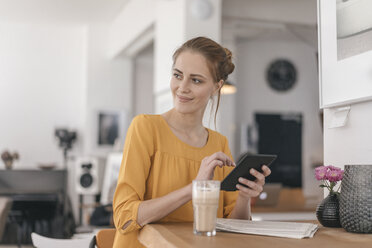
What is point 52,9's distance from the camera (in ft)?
24.4

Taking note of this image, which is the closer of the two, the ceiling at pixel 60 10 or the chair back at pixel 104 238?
the chair back at pixel 104 238

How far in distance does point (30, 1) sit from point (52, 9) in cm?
46

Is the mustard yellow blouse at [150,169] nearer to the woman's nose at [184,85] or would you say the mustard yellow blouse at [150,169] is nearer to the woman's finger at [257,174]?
the woman's nose at [184,85]

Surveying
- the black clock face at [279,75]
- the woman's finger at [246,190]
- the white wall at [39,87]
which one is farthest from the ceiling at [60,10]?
the woman's finger at [246,190]

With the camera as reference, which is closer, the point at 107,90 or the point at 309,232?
the point at 309,232

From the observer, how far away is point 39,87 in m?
8.44

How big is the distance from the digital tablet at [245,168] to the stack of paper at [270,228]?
0.11 metres

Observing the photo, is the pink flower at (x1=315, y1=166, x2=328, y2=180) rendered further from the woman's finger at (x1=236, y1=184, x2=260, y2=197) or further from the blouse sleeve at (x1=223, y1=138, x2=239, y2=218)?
the blouse sleeve at (x1=223, y1=138, x2=239, y2=218)

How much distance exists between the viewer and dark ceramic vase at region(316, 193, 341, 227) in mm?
1435

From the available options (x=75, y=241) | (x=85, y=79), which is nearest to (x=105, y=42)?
(x=85, y=79)

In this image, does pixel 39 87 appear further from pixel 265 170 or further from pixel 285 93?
pixel 265 170

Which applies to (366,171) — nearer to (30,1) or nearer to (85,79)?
(30,1)

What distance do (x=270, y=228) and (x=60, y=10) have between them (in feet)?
22.9

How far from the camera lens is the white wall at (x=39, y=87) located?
8.26 m
